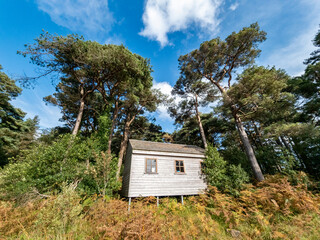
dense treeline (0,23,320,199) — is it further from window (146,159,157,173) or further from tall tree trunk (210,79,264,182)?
window (146,159,157,173)

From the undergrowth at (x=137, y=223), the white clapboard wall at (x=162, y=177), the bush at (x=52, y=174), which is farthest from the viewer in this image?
the white clapboard wall at (x=162, y=177)

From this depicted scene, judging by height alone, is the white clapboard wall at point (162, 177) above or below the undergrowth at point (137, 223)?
above

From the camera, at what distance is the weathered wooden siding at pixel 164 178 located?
357 inches

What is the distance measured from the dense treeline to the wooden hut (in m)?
1.38

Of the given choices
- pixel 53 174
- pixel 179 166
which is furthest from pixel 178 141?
pixel 53 174

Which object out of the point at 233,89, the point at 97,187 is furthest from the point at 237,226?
the point at 233,89

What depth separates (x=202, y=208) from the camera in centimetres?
754

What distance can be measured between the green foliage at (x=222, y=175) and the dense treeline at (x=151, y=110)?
3.2 inches

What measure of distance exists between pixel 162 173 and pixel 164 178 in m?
0.43

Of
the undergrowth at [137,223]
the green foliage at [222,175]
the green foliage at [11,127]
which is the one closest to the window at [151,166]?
the undergrowth at [137,223]

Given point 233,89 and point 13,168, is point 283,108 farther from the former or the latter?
point 13,168

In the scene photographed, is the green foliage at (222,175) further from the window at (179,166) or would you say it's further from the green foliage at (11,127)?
the green foliage at (11,127)

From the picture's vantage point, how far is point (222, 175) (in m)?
10.5

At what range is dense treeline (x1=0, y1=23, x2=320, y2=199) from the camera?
8.54 m
